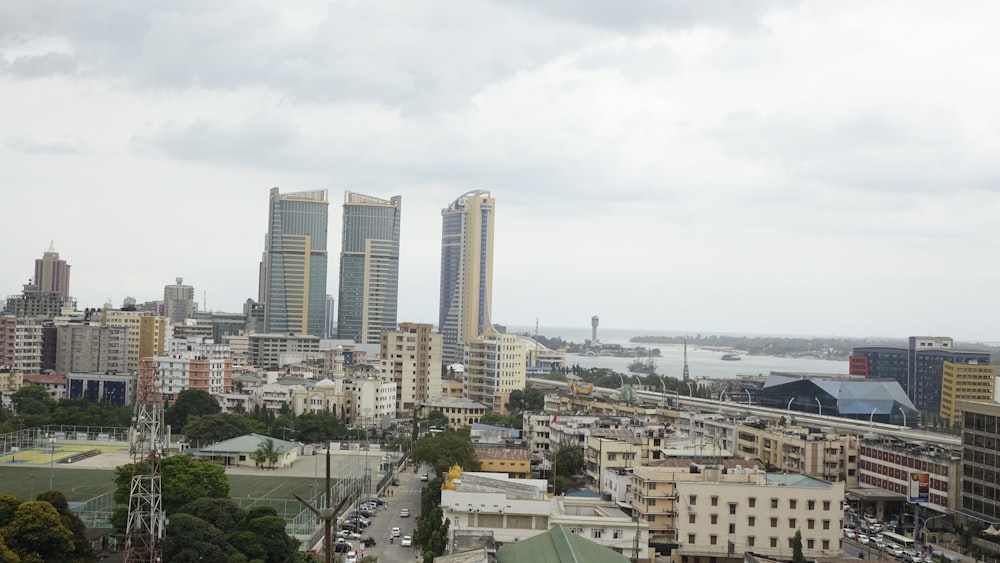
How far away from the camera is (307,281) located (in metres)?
72.3

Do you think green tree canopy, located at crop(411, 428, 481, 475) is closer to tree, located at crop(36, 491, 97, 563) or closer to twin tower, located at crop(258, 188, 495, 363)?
tree, located at crop(36, 491, 97, 563)

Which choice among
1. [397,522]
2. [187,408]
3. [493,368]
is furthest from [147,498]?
[493,368]

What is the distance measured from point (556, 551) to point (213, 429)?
776 inches

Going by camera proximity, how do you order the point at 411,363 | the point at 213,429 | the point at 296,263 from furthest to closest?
the point at 296,263
the point at 411,363
the point at 213,429

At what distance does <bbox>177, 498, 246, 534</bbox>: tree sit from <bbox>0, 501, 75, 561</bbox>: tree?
2507mm

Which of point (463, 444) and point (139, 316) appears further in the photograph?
point (139, 316)

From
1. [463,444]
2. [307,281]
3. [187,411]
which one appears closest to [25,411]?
[187,411]

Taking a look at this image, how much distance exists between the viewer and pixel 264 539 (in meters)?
14.6

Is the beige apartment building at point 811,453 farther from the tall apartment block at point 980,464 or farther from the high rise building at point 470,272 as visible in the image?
the high rise building at point 470,272

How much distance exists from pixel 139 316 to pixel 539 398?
24.2 metres

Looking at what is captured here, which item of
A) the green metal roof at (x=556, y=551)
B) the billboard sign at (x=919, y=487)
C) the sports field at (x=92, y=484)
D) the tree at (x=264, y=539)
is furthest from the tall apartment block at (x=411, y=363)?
the green metal roof at (x=556, y=551)

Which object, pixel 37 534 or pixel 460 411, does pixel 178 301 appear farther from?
pixel 37 534

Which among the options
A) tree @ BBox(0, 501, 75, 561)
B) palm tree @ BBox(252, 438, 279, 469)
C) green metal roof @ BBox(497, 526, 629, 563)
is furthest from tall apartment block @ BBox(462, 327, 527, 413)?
tree @ BBox(0, 501, 75, 561)

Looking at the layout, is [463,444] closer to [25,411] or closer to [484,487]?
[484,487]
